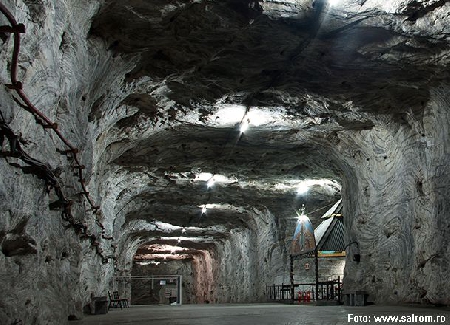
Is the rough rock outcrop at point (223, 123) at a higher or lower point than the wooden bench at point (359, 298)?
higher

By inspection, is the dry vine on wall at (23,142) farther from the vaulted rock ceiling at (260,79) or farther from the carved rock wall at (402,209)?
the carved rock wall at (402,209)

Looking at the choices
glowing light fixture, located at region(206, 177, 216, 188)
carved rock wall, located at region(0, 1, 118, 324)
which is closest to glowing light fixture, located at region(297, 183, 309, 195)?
glowing light fixture, located at region(206, 177, 216, 188)

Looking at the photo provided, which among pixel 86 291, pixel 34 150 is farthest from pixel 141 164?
pixel 34 150

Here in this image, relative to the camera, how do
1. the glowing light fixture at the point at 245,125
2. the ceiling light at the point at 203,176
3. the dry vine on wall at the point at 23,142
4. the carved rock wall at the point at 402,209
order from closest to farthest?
the dry vine on wall at the point at 23,142, the carved rock wall at the point at 402,209, the glowing light fixture at the point at 245,125, the ceiling light at the point at 203,176

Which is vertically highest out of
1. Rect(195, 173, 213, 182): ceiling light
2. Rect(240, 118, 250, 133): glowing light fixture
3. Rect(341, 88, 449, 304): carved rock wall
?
Rect(240, 118, 250, 133): glowing light fixture

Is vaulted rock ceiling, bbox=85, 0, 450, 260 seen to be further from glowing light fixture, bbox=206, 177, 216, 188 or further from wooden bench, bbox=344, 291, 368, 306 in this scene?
wooden bench, bbox=344, 291, 368, 306

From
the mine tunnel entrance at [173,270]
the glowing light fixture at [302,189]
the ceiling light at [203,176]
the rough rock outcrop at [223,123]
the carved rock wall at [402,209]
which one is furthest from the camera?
the mine tunnel entrance at [173,270]

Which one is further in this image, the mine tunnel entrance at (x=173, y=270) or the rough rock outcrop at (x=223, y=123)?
the mine tunnel entrance at (x=173, y=270)

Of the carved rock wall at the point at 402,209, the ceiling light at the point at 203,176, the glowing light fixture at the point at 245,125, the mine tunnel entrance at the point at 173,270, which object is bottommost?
the mine tunnel entrance at the point at 173,270

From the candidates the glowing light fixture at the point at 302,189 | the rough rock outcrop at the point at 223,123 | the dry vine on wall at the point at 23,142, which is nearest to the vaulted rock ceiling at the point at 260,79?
the rough rock outcrop at the point at 223,123

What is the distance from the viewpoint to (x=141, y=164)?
45.6 ft

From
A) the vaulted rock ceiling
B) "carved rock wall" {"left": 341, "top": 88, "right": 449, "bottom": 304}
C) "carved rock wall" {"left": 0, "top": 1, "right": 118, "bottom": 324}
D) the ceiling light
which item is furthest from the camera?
the ceiling light

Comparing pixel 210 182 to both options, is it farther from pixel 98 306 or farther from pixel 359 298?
pixel 98 306

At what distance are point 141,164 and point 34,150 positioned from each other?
30.2 feet
